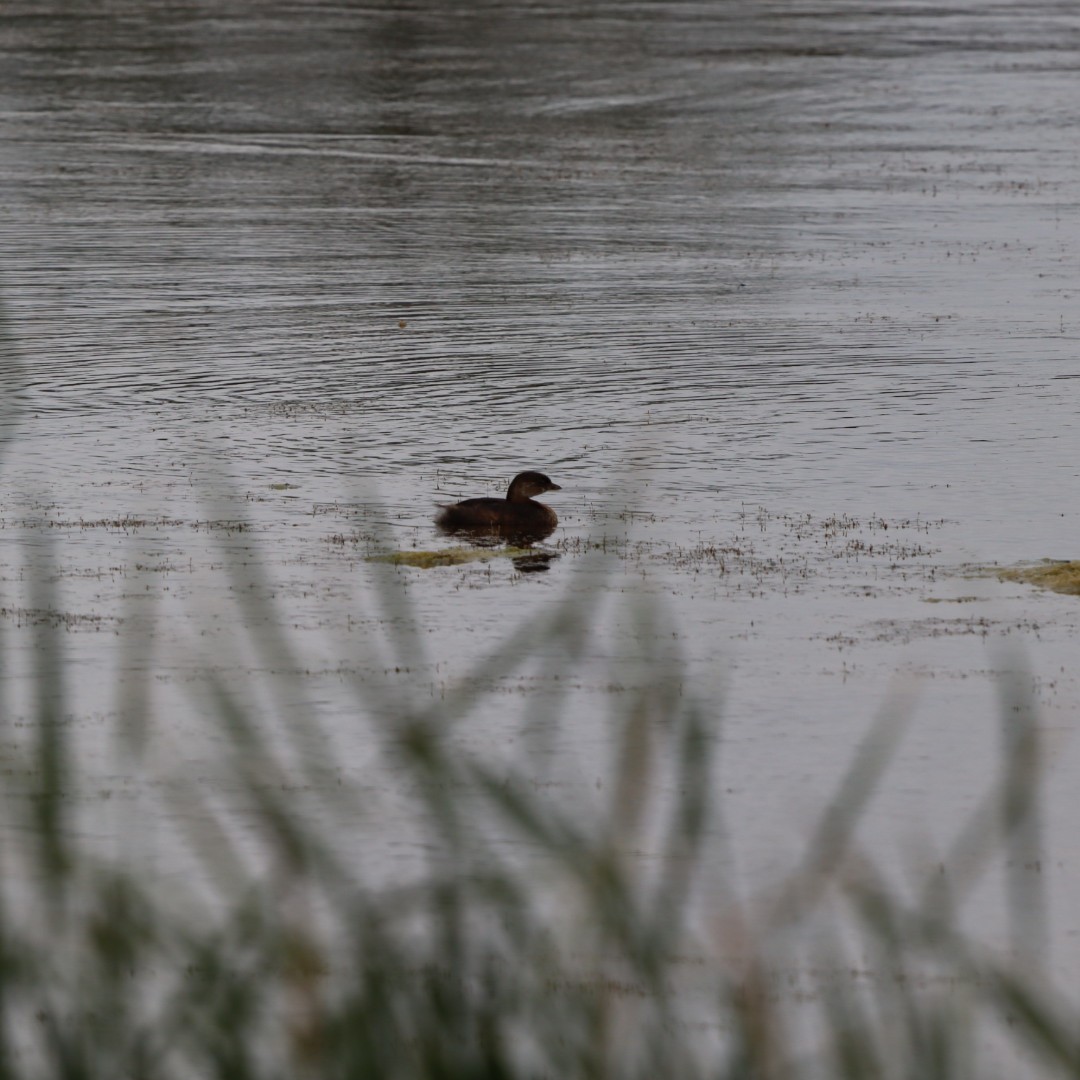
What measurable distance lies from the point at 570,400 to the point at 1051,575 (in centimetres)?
789

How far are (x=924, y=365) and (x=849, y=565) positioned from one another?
30.3ft

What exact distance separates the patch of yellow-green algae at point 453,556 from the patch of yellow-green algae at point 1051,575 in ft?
10.8

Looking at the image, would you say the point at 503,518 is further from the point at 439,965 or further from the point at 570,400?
the point at 439,965

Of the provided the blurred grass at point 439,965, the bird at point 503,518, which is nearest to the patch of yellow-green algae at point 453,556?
the bird at point 503,518

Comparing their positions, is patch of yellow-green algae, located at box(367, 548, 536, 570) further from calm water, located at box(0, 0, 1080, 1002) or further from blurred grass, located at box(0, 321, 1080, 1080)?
blurred grass, located at box(0, 321, 1080, 1080)

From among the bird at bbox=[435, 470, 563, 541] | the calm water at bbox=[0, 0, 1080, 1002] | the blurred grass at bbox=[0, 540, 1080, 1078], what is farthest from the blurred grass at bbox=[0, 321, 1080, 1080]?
the bird at bbox=[435, 470, 563, 541]

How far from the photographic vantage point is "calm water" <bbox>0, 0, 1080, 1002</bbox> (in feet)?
38.6

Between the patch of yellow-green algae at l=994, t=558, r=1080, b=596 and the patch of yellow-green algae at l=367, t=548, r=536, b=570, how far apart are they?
329 cm

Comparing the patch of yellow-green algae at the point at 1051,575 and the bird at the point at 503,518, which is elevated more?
the bird at the point at 503,518

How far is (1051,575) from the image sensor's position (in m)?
15.0

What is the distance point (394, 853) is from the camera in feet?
31.6

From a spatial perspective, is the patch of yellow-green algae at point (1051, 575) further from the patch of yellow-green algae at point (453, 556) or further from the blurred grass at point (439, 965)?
the blurred grass at point (439, 965)

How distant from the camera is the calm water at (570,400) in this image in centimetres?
1177

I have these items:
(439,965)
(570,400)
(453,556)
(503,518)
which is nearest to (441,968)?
(439,965)
